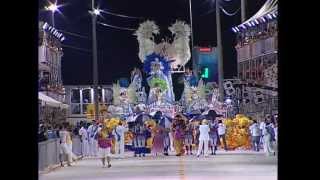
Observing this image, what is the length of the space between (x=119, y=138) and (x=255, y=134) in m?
5.82

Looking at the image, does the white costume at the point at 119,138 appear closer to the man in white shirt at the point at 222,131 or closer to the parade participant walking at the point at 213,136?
the parade participant walking at the point at 213,136

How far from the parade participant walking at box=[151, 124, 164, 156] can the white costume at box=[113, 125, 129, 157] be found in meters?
1.30

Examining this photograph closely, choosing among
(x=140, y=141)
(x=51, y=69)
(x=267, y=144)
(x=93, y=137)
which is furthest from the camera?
(x=51, y=69)

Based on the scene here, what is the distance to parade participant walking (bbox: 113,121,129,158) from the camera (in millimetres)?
27391

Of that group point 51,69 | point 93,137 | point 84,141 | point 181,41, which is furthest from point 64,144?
point 181,41

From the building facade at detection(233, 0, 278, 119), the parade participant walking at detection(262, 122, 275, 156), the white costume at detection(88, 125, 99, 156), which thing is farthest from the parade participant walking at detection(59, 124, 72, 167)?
the building facade at detection(233, 0, 278, 119)

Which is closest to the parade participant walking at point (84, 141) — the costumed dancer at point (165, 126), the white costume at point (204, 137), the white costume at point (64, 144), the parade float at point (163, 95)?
the parade float at point (163, 95)

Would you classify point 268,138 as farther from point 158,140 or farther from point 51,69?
point 51,69

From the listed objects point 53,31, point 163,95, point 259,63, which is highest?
point 53,31

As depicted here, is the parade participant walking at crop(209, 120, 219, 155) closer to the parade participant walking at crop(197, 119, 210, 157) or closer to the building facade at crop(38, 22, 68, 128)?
the parade participant walking at crop(197, 119, 210, 157)

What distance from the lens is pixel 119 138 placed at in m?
27.4
